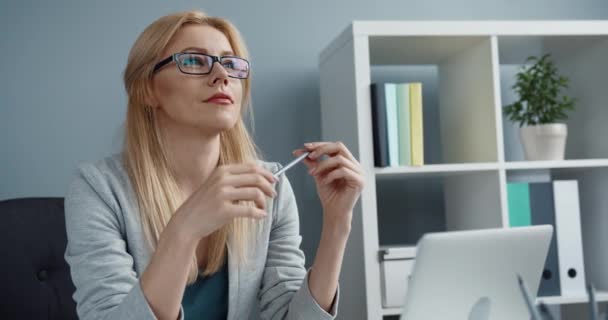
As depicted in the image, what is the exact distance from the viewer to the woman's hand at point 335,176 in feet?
4.34

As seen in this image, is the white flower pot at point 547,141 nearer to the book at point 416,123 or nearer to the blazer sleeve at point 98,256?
the book at point 416,123

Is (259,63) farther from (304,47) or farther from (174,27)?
(174,27)

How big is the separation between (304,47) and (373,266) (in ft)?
2.78

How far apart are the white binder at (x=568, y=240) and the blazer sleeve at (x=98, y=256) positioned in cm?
129

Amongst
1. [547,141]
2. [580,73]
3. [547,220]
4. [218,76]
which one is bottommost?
[547,220]

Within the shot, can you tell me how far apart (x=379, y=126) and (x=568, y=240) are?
69 centimetres

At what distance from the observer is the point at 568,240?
2043 millimetres

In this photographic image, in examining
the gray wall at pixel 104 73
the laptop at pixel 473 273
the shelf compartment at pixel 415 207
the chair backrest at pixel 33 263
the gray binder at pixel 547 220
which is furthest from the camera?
the shelf compartment at pixel 415 207

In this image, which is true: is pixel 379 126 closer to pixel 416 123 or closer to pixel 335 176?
pixel 416 123

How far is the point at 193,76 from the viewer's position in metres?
1.40

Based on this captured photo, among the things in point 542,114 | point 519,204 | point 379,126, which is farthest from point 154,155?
point 542,114

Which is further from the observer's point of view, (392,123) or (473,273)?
(392,123)

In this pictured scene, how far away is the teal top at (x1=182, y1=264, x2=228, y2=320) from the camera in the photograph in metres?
1.46

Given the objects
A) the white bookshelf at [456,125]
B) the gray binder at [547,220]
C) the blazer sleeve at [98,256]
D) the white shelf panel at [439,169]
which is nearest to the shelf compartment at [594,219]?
the white bookshelf at [456,125]
